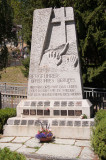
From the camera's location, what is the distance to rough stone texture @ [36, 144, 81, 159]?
420cm

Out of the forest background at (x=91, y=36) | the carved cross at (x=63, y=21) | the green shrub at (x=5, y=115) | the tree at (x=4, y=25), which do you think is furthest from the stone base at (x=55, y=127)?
the tree at (x=4, y=25)

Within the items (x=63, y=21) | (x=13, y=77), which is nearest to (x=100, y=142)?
(x=63, y=21)

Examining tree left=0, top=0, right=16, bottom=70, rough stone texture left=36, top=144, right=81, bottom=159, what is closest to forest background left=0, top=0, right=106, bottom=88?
tree left=0, top=0, right=16, bottom=70

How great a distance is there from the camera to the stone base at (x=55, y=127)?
548cm

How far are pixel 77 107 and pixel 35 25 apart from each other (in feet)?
9.55

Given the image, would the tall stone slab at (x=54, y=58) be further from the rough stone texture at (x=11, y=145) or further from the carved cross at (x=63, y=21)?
the rough stone texture at (x=11, y=145)

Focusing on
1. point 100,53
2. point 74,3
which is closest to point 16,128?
point 100,53

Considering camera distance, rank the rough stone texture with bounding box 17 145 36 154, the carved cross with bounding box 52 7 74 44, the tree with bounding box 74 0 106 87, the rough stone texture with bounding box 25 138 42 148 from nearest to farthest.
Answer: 1. the rough stone texture with bounding box 17 145 36 154
2. the rough stone texture with bounding box 25 138 42 148
3. the carved cross with bounding box 52 7 74 44
4. the tree with bounding box 74 0 106 87

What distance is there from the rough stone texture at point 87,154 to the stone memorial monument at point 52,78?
1.42 meters

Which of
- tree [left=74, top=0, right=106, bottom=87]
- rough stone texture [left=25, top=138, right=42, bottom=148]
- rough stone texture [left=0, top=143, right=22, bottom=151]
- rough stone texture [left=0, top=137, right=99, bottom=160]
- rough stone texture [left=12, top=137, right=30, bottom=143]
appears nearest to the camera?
rough stone texture [left=0, top=137, right=99, bottom=160]

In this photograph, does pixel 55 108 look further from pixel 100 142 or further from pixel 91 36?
pixel 91 36

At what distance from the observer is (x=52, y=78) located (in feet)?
21.1

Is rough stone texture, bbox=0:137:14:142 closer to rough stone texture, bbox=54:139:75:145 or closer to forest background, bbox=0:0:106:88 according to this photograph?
rough stone texture, bbox=54:139:75:145

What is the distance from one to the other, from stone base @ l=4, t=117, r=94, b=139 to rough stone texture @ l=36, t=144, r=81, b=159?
696mm
